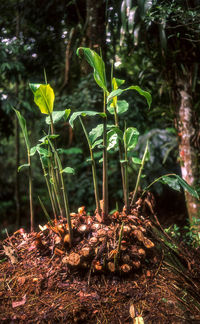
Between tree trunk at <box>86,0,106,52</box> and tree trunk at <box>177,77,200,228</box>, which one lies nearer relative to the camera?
tree trunk at <box>177,77,200,228</box>

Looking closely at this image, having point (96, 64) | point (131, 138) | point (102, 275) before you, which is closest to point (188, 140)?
point (131, 138)

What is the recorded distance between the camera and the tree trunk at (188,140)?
1732 mm

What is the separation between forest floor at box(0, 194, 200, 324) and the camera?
82cm

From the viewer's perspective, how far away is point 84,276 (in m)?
0.98

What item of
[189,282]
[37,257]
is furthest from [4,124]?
[189,282]

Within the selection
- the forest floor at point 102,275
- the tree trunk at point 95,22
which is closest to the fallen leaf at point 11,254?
the forest floor at point 102,275

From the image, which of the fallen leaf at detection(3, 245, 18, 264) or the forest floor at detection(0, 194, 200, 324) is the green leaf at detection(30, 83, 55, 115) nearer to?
the forest floor at detection(0, 194, 200, 324)

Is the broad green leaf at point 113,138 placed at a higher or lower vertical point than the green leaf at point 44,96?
lower

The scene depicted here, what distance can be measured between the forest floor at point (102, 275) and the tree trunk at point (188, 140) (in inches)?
24.1

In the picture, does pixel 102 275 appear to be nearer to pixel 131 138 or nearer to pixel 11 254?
pixel 11 254

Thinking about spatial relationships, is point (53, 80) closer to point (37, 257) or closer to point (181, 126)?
point (181, 126)

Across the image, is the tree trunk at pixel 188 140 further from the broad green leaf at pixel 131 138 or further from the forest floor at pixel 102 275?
the broad green leaf at pixel 131 138

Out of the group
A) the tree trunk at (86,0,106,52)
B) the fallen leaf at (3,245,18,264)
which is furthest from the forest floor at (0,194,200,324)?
the tree trunk at (86,0,106,52)

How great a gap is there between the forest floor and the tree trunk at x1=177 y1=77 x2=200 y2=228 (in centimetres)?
61
